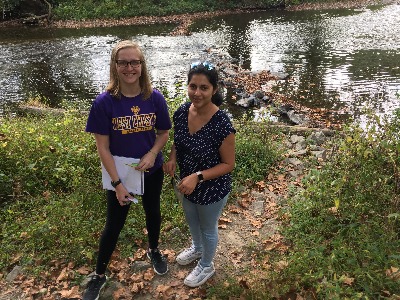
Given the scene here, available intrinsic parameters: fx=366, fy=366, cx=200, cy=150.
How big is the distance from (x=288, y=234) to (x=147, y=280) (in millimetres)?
1938

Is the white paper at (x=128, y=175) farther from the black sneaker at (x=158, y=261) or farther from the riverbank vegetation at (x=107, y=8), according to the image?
the riverbank vegetation at (x=107, y=8)

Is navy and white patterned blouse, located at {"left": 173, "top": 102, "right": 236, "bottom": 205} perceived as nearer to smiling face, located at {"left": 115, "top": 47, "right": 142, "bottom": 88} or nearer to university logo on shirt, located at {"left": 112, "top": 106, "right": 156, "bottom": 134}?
university logo on shirt, located at {"left": 112, "top": 106, "right": 156, "bottom": 134}

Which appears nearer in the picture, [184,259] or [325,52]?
[184,259]

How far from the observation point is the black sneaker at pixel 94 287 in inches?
158

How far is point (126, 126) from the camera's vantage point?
3.48 meters

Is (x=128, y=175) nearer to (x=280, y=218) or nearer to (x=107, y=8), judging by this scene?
(x=280, y=218)

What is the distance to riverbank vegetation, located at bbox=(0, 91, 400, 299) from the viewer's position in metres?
3.91

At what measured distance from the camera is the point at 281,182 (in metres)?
6.49

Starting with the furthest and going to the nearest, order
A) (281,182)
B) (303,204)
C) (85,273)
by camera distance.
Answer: (281,182) → (303,204) → (85,273)

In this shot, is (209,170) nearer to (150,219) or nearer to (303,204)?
(150,219)

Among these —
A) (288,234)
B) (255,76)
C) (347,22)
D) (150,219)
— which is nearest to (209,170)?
(150,219)

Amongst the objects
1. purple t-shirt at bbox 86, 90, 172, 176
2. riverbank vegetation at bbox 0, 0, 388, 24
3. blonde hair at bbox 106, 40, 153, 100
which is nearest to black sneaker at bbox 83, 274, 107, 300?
purple t-shirt at bbox 86, 90, 172, 176

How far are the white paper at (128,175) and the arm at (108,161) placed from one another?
6 centimetres

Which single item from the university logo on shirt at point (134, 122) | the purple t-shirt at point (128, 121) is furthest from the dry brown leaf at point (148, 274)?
the university logo on shirt at point (134, 122)
